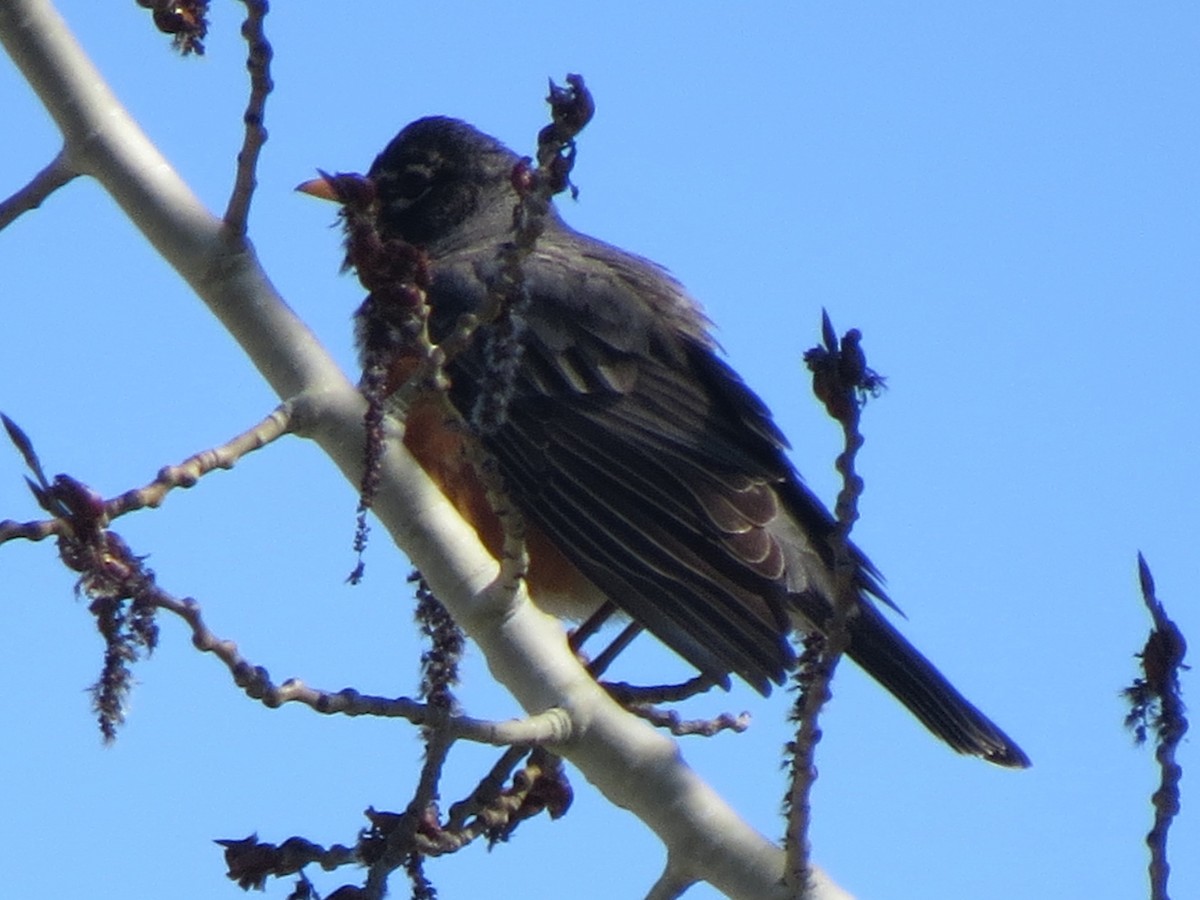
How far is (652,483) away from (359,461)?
5.20 ft

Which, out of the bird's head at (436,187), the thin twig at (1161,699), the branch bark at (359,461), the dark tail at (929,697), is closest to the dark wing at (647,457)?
the dark tail at (929,697)

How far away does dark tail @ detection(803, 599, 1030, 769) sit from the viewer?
4.75 metres

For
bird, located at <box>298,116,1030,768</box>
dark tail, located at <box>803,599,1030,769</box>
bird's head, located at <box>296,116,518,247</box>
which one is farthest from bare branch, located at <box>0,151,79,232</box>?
bird's head, located at <box>296,116,518,247</box>

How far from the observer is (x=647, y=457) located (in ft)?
15.9

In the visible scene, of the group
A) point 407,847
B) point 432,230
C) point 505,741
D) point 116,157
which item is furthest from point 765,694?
point 432,230

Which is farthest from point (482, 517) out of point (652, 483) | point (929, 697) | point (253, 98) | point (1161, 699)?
A: point (1161, 699)

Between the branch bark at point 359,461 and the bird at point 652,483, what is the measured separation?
0.69m

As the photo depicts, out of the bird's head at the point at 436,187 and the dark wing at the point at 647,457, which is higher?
the bird's head at the point at 436,187

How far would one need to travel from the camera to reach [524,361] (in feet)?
16.4

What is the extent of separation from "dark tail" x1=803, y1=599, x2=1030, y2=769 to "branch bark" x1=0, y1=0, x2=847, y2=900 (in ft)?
5.07

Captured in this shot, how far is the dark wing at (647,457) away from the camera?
4.23 meters

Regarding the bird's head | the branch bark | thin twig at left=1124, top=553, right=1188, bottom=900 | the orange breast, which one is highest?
the bird's head

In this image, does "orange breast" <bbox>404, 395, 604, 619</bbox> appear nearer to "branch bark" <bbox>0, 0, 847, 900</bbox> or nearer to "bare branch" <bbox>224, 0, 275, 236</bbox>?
"branch bark" <bbox>0, 0, 847, 900</bbox>

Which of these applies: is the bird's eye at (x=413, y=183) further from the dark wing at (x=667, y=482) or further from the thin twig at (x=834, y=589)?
the thin twig at (x=834, y=589)
